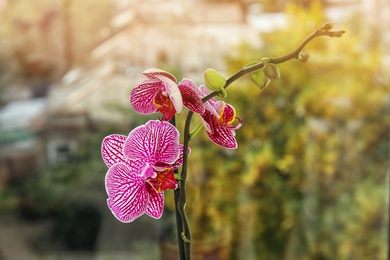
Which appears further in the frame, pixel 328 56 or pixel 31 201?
pixel 31 201

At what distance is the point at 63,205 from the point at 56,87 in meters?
0.29

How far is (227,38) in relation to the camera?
138cm

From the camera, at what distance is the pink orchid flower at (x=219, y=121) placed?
14.4 inches

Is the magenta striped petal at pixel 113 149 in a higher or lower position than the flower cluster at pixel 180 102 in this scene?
lower

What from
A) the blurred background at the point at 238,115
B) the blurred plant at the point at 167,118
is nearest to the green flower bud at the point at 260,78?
the blurred plant at the point at 167,118

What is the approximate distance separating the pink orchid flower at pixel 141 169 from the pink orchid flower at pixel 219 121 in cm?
3

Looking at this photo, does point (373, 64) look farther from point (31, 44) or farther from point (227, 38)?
point (31, 44)

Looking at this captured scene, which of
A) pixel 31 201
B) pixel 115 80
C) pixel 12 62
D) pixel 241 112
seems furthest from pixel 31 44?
pixel 241 112

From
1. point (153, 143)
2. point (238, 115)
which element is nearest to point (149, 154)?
point (153, 143)

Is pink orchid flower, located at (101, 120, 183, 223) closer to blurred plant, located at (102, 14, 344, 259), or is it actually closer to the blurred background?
blurred plant, located at (102, 14, 344, 259)

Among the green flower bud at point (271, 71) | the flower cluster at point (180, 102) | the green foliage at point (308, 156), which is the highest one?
the green flower bud at point (271, 71)

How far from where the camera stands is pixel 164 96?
1.18ft

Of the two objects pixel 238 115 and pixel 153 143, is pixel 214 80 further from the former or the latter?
pixel 238 115

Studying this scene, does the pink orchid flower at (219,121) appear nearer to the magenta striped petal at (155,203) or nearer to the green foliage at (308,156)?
the magenta striped petal at (155,203)
